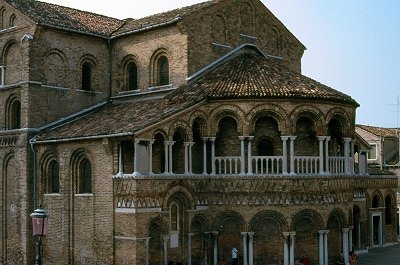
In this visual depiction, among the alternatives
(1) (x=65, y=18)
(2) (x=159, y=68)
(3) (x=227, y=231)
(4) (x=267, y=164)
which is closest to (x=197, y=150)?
(4) (x=267, y=164)

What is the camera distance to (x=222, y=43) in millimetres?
30453

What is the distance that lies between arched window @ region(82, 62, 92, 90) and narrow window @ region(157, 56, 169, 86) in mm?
3932

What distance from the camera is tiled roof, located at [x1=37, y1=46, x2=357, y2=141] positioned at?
25516 millimetres

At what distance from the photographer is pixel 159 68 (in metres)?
30.8

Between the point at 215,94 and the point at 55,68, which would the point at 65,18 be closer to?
the point at 55,68

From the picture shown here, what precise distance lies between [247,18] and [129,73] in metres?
6.70

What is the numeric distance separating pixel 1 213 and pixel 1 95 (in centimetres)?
593

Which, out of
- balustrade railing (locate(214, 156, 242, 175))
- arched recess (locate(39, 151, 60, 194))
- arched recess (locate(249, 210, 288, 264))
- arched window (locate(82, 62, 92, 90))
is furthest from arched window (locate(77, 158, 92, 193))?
arched recess (locate(249, 210, 288, 264))

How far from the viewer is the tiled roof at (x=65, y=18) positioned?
3072cm

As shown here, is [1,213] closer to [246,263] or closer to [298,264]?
[246,263]

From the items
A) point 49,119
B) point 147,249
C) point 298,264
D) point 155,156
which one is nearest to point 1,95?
point 49,119

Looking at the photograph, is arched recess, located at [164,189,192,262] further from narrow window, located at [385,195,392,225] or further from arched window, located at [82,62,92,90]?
narrow window, located at [385,195,392,225]

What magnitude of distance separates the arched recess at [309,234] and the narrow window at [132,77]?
1122 centimetres

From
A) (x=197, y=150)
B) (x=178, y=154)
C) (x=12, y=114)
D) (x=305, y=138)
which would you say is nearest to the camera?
(x=178, y=154)
